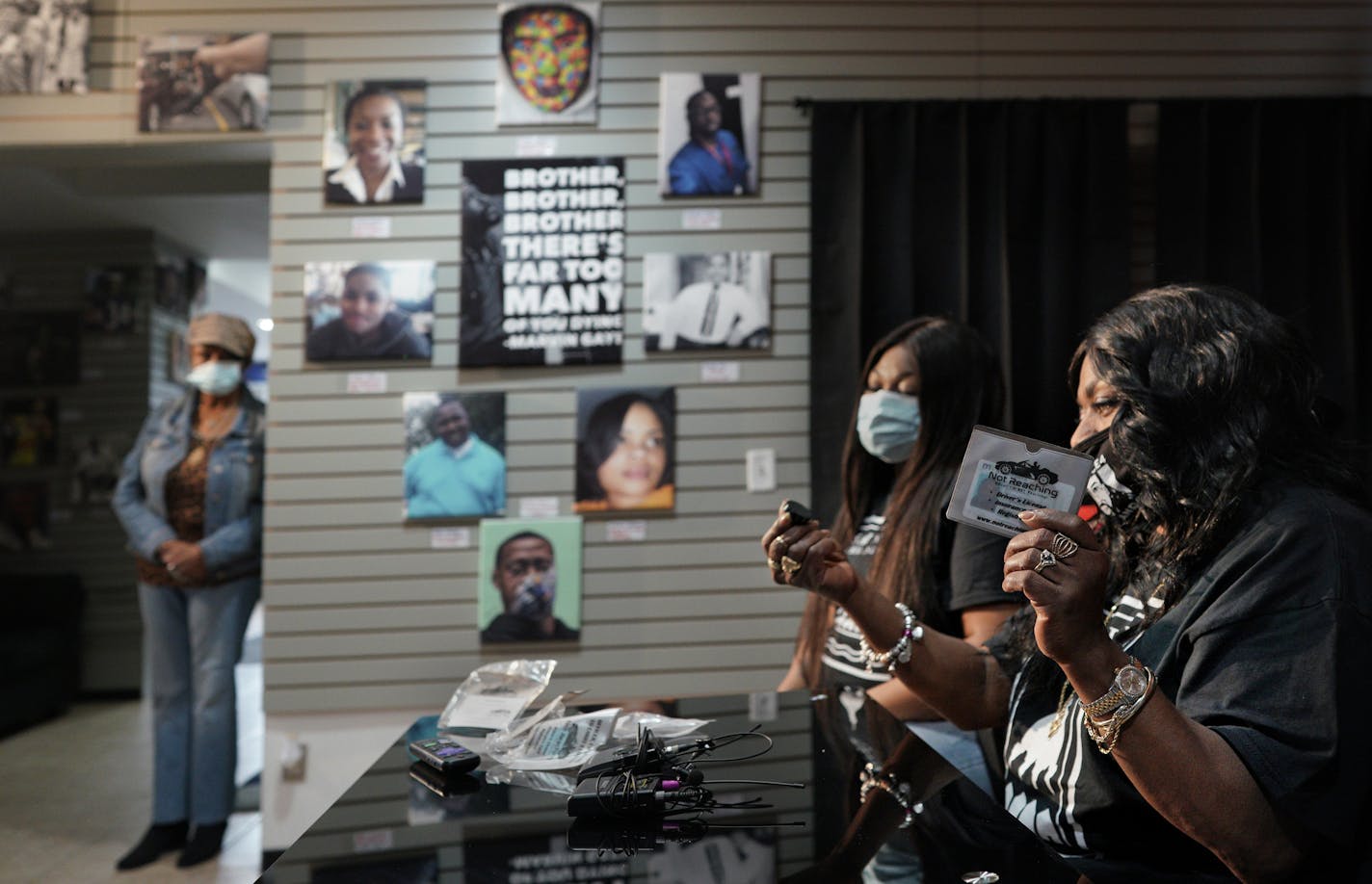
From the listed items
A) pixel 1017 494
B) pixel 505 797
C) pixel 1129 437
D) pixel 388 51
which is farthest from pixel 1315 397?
pixel 388 51

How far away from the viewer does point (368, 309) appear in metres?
3.81

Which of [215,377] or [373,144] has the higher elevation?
[373,144]

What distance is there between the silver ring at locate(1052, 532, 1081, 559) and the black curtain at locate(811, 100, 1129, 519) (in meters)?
2.56

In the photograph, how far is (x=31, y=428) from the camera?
684 centimetres

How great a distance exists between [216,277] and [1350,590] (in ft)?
28.9

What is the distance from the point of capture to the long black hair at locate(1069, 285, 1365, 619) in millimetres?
1268

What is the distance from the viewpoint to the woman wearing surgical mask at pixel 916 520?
211 centimetres

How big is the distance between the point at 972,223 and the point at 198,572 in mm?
3102

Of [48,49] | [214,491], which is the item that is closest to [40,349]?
[48,49]

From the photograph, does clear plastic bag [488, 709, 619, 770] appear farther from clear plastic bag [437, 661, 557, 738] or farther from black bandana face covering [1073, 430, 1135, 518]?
black bandana face covering [1073, 430, 1135, 518]

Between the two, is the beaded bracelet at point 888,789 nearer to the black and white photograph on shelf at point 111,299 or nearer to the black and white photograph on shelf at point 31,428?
the black and white photograph on shelf at point 111,299

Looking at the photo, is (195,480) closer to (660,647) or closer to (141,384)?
(660,647)

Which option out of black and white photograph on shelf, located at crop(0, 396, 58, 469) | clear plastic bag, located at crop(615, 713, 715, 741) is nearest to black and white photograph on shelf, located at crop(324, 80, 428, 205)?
clear plastic bag, located at crop(615, 713, 715, 741)

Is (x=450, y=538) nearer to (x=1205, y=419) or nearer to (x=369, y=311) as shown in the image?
(x=369, y=311)
